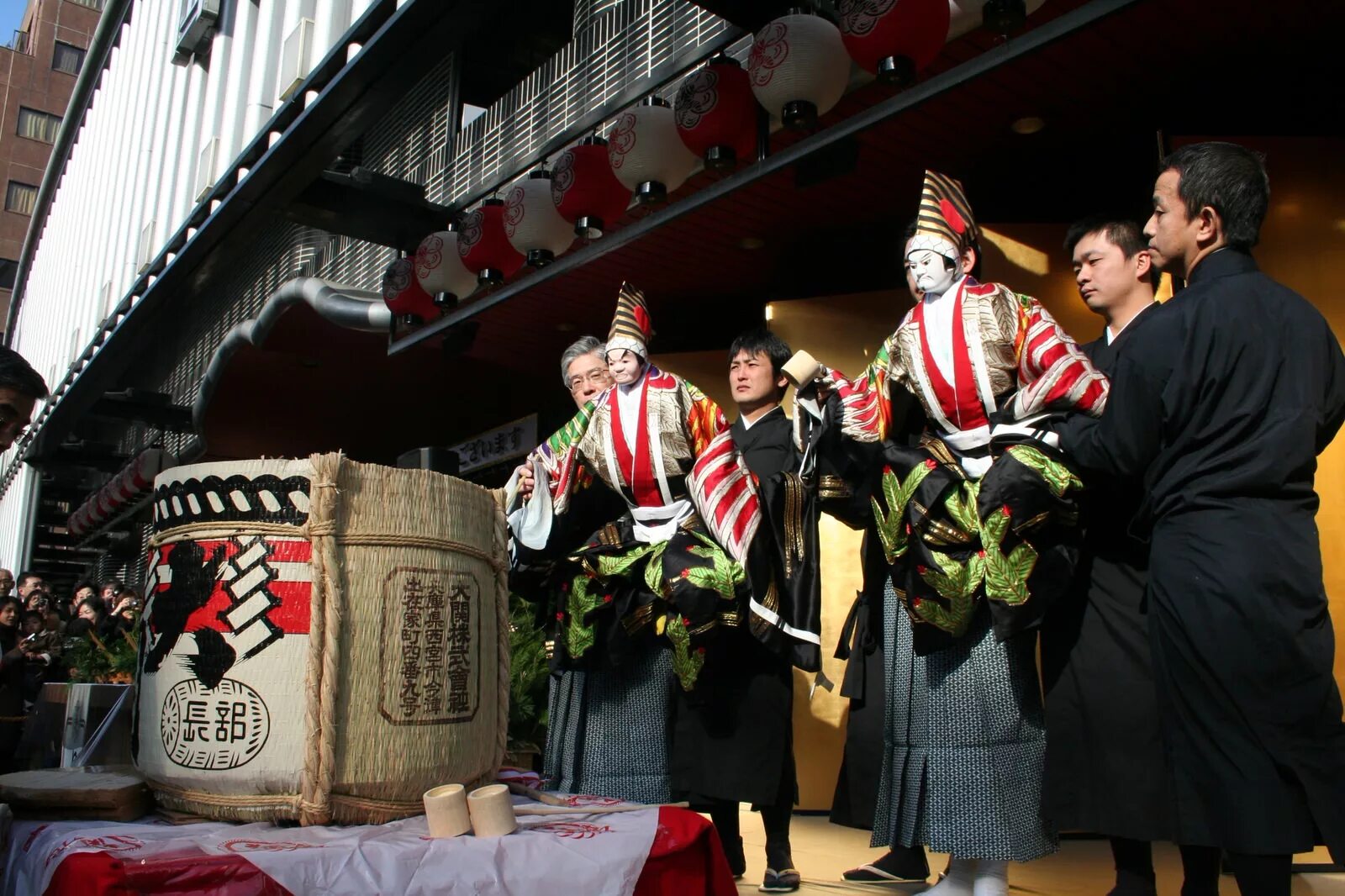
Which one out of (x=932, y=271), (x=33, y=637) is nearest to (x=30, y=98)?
(x=33, y=637)

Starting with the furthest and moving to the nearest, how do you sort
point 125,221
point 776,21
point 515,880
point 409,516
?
point 125,221 → point 776,21 → point 409,516 → point 515,880

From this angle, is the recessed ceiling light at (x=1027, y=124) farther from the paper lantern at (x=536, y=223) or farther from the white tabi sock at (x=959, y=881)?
the white tabi sock at (x=959, y=881)

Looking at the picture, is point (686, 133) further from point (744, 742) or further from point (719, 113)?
point (744, 742)

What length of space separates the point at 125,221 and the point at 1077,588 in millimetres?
12312

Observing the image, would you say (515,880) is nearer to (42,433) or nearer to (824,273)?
(824,273)

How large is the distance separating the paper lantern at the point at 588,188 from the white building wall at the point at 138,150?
145 cm

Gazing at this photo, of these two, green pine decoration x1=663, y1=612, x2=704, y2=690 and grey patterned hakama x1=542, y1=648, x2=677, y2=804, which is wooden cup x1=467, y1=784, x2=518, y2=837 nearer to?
green pine decoration x1=663, y1=612, x2=704, y2=690

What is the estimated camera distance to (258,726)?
4.81ft

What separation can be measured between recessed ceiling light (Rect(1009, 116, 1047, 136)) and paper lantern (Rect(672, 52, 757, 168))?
112cm

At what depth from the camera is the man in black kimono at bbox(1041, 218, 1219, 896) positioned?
248 cm

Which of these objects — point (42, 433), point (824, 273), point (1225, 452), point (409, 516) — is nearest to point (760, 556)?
point (1225, 452)

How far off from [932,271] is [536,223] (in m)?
3.33

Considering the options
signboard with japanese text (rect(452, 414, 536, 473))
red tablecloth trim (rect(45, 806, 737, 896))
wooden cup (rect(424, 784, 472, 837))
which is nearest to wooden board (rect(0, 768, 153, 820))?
red tablecloth trim (rect(45, 806, 737, 896))

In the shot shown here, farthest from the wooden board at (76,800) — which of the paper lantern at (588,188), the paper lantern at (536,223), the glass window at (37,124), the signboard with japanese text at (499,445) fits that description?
the glass window at (37,124)
